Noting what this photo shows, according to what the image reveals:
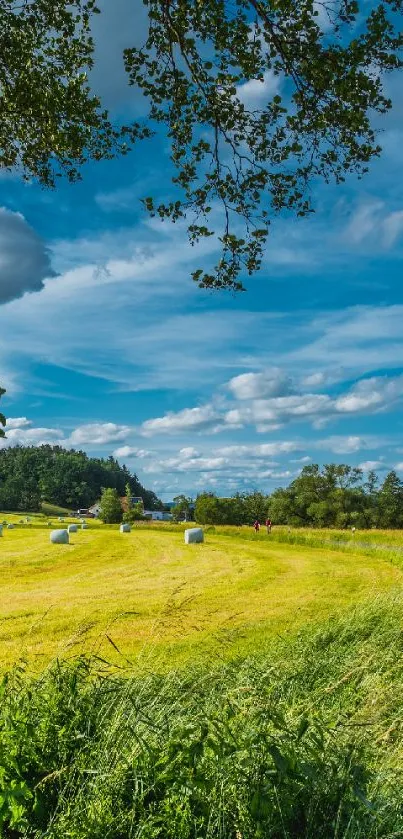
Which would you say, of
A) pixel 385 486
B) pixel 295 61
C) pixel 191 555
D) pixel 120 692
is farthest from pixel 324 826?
pixel 385 486

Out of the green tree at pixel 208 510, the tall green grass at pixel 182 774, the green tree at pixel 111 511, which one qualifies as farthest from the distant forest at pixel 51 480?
the tall green grass at pixel 182 774

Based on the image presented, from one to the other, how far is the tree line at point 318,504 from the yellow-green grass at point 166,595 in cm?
3704

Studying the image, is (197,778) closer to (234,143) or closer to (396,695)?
(396,695)

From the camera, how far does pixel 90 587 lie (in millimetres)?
20391

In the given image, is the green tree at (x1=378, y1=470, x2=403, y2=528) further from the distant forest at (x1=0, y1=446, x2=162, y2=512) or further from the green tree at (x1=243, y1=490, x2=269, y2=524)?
the distant forest at (x1=0, y1=446, x2=162, y2=512)

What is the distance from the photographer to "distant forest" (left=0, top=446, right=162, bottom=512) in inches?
5359

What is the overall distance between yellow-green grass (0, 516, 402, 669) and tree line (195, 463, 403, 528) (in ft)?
122

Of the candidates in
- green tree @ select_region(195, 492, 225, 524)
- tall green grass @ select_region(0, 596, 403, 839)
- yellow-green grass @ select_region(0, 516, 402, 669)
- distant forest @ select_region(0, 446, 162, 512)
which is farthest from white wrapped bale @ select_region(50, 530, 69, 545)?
distant forest @ select_region(0, 446, 162, 512)

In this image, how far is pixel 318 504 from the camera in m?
73.6

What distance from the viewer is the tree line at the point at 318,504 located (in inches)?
2872

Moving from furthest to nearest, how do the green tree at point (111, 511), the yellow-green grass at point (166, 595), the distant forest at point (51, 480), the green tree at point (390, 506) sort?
the distant forest at point (51, 480) < the green tree at point (111, 511) < the green tree at point (390, 506) < the yellow-green grass at point (166, 595)

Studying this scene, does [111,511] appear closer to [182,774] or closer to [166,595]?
[166,595]

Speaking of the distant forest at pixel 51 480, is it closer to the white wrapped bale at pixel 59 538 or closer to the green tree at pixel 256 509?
the green tree at pixel 256 509

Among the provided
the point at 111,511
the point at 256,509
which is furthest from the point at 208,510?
the point at 111,511
